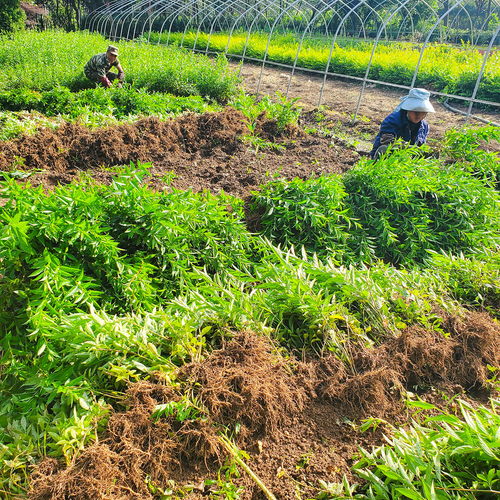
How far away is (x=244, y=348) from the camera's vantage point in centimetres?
225

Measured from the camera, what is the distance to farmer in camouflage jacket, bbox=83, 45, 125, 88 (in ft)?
32.3

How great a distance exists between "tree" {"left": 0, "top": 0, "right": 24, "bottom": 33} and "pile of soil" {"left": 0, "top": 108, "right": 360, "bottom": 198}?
17255 millimetres

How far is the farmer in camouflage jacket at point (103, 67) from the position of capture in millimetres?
9836

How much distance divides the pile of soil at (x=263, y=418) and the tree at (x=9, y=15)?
879 inches

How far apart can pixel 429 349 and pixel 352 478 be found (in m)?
1.02

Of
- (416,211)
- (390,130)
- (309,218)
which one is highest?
(390,130)

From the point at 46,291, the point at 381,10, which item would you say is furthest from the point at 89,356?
the point at 381,10

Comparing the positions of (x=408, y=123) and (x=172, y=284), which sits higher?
Answer: (x=408, y=123)

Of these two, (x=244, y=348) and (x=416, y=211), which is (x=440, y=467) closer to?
(x=244, y=348)

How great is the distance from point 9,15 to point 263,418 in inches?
921

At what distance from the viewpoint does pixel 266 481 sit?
6.04ft

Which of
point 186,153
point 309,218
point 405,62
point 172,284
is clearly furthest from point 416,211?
point 405,62

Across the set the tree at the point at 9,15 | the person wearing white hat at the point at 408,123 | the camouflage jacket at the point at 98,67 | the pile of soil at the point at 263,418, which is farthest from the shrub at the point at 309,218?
the tree at the point at 9,15

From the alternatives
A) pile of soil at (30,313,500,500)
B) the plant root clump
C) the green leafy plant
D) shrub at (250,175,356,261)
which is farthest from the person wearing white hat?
the green leafy plant
